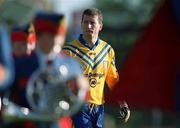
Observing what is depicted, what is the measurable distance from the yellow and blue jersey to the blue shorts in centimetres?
9

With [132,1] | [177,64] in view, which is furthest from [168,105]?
[132,1]

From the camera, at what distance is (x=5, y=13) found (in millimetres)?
12047

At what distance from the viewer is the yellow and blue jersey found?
1535 cm

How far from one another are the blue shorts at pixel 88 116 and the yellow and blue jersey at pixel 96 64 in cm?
9

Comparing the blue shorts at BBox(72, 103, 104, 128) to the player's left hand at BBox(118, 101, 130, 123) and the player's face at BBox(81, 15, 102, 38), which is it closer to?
the player's left hand at BBox(118, 101, 130, 123)

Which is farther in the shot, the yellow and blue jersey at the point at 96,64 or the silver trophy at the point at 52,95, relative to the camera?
the yellow and blue jersey at the point at 96,64

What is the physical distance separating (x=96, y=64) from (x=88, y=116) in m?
0.68

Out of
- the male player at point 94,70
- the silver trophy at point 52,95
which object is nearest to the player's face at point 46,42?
the silver trophy at point 52,95

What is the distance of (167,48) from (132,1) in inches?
2167

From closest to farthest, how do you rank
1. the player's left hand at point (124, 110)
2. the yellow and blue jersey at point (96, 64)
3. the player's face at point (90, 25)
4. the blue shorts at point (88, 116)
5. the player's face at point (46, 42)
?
the player's face at point (46, 42), the player's face at point (90, 25), the player's left hand at point (124, 110), the yellow and blue jersey at point (96, 64), the blue shorts at point (88, 116)

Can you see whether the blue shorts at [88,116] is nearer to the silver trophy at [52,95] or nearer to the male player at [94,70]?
the male player at [94,70]

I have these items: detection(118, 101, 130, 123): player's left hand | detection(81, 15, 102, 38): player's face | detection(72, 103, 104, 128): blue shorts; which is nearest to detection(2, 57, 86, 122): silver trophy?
detection(81, 15, 102, 38): player's face

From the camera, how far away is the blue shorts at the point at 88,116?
15453 millimetres

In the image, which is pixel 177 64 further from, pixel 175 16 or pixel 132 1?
pixel 132 1
